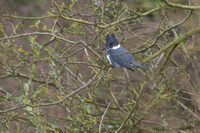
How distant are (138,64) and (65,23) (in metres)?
2.29

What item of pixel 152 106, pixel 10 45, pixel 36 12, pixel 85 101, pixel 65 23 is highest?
pixel 36 12

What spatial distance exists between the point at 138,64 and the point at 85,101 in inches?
37.4

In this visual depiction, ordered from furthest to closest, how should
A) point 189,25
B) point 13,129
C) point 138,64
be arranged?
point 13,129
point 138,64
point 189,25

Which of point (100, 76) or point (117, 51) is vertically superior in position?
point (117, 51)

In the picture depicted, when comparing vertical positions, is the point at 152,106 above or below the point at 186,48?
below

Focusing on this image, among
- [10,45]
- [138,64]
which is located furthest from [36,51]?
[138,64]

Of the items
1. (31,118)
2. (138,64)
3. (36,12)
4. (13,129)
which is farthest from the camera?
(36,12)

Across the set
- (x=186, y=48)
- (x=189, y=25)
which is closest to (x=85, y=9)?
(x=186, y=48)

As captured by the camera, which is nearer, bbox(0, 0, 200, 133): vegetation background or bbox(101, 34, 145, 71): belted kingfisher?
bbox(0, 0, 200, 133): vegetation background

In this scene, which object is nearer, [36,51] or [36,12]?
[36,51]

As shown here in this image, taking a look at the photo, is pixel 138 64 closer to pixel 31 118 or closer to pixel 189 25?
pixel 189 25

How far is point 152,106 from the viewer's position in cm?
468

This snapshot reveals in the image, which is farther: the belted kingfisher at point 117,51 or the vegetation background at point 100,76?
the belted kingfisher at point 117,51

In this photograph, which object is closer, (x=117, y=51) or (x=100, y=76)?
(x=100, y=76)
